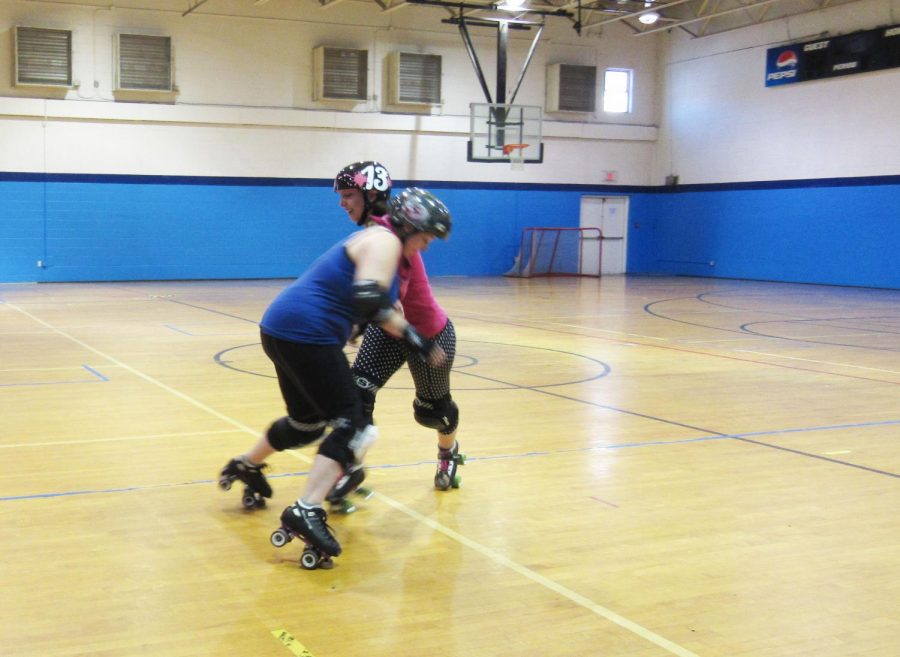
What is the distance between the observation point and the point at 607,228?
2819 cm

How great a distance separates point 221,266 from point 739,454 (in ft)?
62.7

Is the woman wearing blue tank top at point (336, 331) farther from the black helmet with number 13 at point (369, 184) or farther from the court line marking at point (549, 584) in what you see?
the court line marking at point (549, 584)

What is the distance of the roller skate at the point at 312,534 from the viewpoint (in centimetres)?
409

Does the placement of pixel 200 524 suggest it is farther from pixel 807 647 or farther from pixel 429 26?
pixel 429 26

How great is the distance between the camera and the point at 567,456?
6.12 m

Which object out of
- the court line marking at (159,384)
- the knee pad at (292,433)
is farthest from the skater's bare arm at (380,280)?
the court line marking at (159,384)

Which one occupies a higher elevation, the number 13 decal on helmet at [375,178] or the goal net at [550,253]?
the number 13 decal on helmet at [375,178]

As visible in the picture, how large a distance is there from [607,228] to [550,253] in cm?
250

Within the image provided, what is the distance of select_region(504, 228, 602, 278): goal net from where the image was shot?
86.0 feet

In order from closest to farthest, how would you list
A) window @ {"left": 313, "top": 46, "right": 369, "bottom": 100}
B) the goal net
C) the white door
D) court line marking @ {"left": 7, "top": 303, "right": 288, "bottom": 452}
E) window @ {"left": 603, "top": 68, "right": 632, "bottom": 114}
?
court line marking @ {"left": 7, "top": 303, "right": 288, "bottom": 452} → window @ {"left": 313, "top": 46, "right": 369, "bottom": 100} → the goal net → window @ {"left": 603, "top": 68, "right": 632, "bottom": 114} → the white door

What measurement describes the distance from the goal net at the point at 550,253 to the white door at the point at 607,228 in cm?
81

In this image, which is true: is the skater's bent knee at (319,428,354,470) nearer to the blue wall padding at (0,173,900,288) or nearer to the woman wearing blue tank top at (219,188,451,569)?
the woman wearing blue tank top at (219,188,451,569)

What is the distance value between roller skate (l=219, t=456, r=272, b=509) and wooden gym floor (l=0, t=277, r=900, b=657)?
0.25 ft

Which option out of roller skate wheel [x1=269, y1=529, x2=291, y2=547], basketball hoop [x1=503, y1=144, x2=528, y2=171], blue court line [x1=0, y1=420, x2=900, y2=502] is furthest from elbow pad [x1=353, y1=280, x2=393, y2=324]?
basketball hoop [x1=503, y1=144, x2=528, y2=171]
